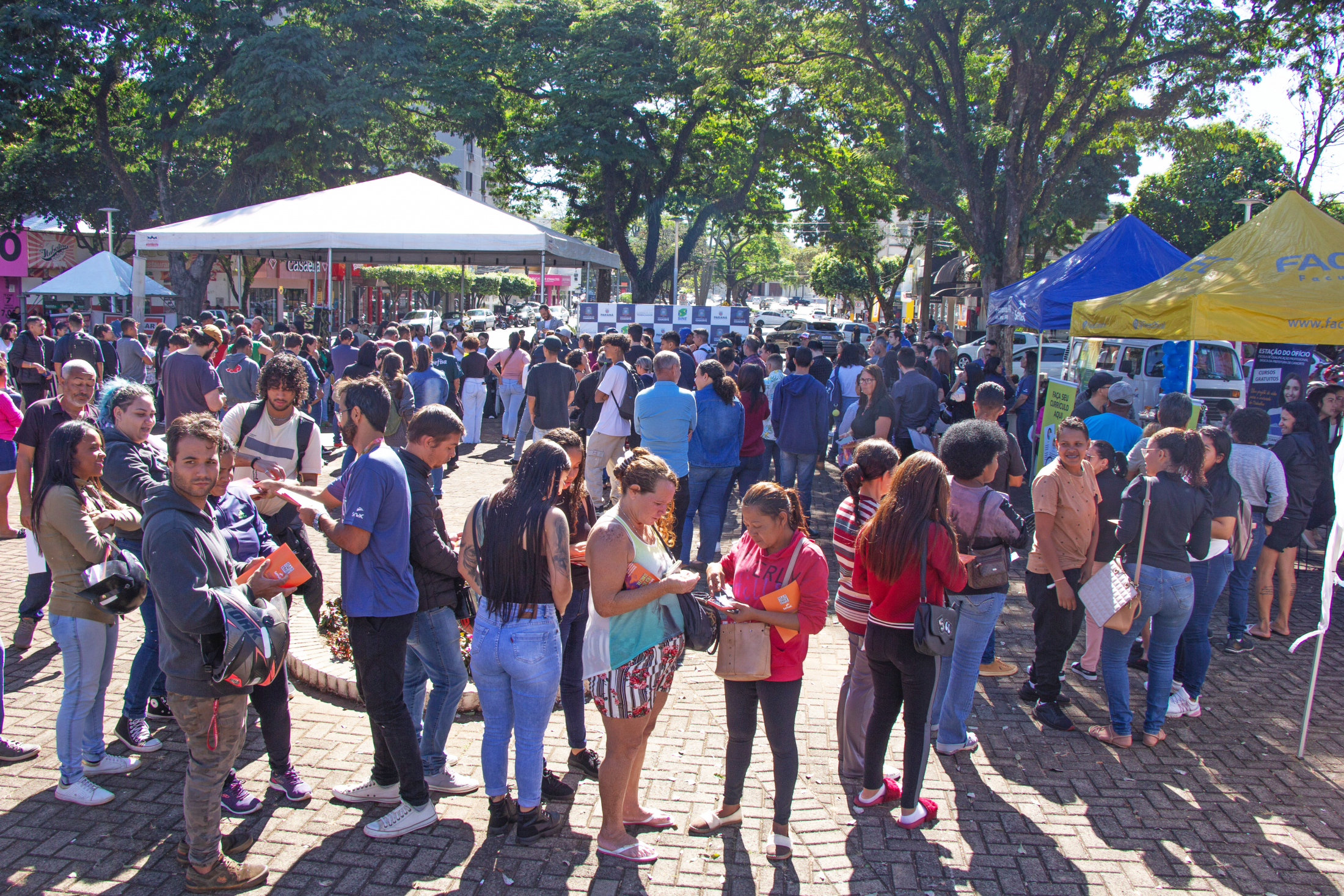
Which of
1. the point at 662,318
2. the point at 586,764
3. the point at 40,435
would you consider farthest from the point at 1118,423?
the point at 662,318

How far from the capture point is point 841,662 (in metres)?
5.91

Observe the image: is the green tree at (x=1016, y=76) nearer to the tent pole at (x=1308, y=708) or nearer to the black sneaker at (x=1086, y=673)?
the black sneaker at (x=1086, y=673)

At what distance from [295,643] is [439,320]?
34.8 metres

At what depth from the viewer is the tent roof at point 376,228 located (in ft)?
44.9

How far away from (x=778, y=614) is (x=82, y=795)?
3.09 meters

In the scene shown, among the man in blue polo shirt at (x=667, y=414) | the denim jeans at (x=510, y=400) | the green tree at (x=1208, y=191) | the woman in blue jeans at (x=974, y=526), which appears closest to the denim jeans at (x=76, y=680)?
the woman in blue jeans at (x=974, y=526)

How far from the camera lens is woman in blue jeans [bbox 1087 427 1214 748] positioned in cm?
470

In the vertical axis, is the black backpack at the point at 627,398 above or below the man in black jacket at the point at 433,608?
above

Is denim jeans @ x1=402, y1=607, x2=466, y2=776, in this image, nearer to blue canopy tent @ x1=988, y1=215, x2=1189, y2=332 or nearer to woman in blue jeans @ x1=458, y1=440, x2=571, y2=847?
woman in blue jeans @ x1=458, y1=440, x2=571, y2=847

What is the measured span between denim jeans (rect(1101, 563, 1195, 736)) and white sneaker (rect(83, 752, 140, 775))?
16.0 feet

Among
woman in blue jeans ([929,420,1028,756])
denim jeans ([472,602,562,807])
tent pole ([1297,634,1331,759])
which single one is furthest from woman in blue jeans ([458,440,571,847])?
tent pole ([1297,634,1331,759])

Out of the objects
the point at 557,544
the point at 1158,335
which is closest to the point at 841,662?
the point at 557,544

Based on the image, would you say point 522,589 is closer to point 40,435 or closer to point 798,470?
point 40,435

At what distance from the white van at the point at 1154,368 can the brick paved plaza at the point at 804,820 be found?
8.09 metres
